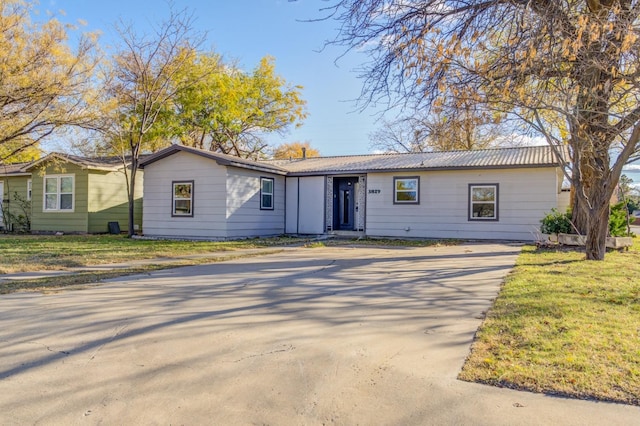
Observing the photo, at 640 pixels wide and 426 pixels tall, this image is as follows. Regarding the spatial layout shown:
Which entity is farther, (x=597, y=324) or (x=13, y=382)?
(x=597, y=324)

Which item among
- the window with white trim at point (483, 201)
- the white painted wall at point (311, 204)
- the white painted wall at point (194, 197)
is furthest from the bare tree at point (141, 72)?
the window with white trim at point (483, 201)

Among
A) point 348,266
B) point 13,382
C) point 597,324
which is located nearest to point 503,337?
point 597,324

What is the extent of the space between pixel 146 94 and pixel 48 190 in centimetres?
678

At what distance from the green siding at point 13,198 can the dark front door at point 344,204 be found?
14.3 m

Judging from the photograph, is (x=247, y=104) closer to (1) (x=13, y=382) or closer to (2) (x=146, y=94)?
(2) (x=146, y=94)

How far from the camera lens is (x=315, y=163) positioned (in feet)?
65.2

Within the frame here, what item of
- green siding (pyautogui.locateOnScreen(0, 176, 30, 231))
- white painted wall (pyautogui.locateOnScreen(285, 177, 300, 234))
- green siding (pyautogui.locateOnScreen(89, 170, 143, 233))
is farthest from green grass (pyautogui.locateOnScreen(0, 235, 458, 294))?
green siding (pyautogui.locateOnScreen(0, 176, 30, 231))

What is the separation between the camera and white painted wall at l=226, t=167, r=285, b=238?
15.3 metres

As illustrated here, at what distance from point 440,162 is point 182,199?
369 inches

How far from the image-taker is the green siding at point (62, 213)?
707 inches

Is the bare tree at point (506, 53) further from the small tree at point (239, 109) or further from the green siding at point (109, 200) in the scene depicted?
the small tree at point (239, 109)

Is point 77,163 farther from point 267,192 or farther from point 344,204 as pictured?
point 344,204

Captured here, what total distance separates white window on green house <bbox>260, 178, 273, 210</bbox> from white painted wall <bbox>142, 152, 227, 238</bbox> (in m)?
2.10

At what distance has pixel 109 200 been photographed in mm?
18953
